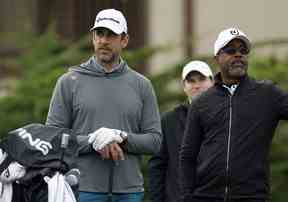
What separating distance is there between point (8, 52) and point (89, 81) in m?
8.29

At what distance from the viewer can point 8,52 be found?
14.9 m

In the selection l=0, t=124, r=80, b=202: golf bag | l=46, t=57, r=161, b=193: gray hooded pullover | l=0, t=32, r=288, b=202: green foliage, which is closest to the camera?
l=0, t=124, r=80, b=202: golf bag

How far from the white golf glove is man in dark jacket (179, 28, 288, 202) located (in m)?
0.46

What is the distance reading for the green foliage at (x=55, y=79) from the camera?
10.9 meters

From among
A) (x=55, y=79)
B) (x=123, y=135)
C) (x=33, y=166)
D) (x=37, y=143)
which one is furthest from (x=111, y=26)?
(x=55, y=79)

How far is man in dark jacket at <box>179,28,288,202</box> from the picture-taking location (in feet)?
20.8

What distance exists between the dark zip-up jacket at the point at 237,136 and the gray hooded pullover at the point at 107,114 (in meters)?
0.40

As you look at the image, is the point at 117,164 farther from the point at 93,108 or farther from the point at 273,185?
the point at 273,185

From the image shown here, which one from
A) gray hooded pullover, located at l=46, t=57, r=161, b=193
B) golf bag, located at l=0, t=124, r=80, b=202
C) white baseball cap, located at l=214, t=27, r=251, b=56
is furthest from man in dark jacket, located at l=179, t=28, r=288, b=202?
golf bag, located at l=0, t=124, r=80, b=202

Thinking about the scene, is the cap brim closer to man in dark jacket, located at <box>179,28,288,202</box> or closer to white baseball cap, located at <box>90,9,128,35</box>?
white baseball cap, located at <box>90,9,128,35</box>

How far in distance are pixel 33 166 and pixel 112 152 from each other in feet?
1.82

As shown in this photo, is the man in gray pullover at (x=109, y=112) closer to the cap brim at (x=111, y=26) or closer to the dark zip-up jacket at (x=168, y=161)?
the cap brim at (x=111, y=26)

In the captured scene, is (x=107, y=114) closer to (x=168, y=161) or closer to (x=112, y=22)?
(x=112, y=22)

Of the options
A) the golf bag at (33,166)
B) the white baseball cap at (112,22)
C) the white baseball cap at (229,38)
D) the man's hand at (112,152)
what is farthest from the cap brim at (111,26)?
the golf bag at (33,166)
